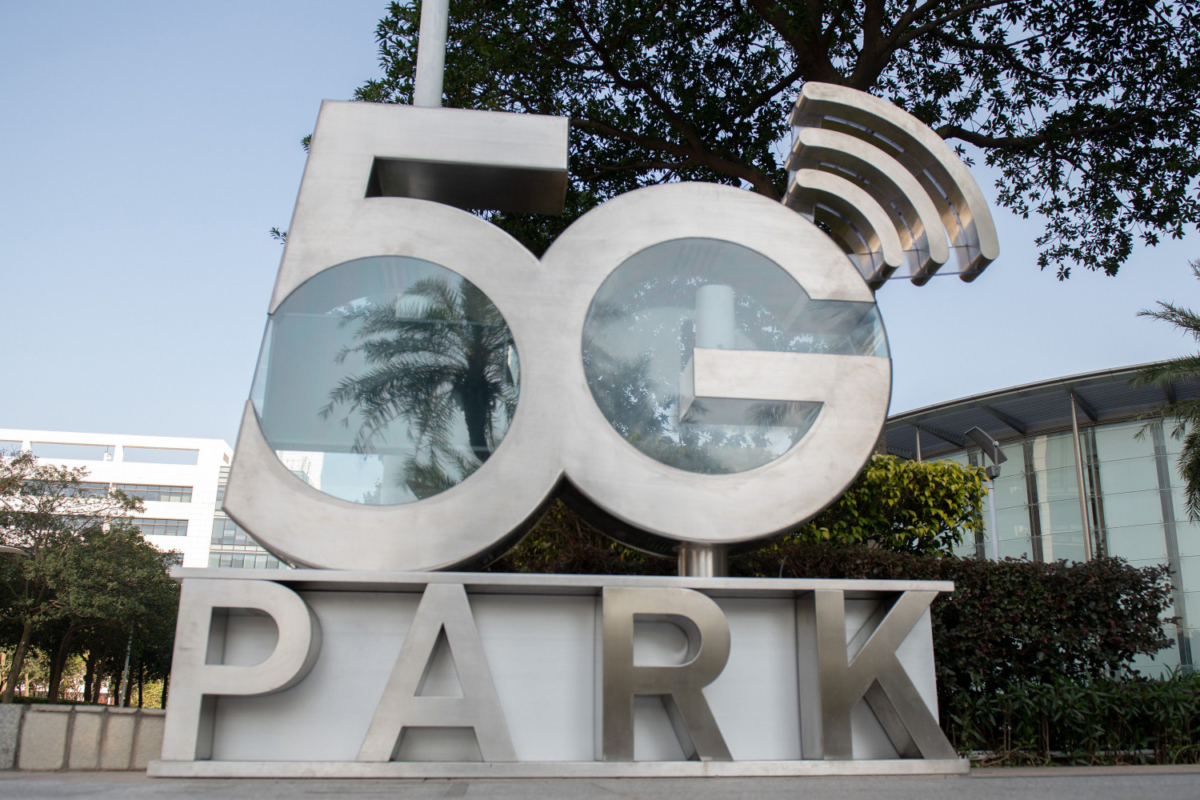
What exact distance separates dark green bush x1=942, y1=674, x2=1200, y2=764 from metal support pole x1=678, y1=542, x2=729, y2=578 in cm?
370

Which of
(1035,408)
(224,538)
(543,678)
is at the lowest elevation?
(543,678)

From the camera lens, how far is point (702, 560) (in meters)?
6.67

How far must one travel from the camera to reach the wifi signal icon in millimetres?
7504

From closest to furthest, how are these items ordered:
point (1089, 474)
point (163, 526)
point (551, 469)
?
point (551, 469), point (1089, 474), point (163, 526)

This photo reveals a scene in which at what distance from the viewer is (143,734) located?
24.3 feet

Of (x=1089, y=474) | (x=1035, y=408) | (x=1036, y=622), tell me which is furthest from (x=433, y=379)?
(x=1089, y=474)

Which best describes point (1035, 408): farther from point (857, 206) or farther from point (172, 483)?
point (172, 483)

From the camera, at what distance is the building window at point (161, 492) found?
7969 centimetres

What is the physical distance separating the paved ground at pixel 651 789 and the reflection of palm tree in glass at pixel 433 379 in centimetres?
206

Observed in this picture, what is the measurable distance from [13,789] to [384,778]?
199 centimetres

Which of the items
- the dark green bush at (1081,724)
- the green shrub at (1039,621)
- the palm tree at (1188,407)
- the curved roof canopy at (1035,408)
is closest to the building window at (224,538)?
the curved roof canopy at (1035,408)

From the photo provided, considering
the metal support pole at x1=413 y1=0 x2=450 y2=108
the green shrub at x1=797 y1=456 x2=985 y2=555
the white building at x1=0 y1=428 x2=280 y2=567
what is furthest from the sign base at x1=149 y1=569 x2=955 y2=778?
the white building at x1=0 y1=428 x2=280 y2=567

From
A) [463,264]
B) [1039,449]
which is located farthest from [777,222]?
[1039,449]

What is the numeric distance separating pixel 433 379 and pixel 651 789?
128 inches
